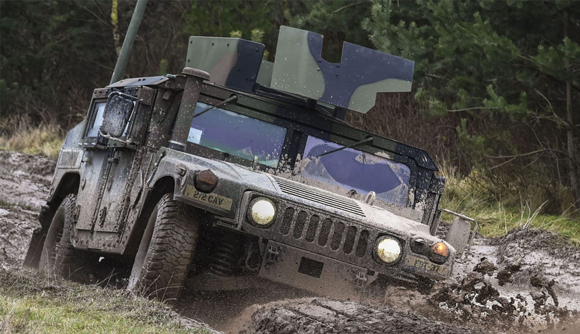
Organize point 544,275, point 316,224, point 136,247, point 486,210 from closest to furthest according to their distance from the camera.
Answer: point 316,224 → point 136,247 → point 544,275 → point 486,210

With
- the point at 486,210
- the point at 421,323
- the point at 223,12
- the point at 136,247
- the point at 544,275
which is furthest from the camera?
the point at 223,12

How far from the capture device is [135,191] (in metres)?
6.86

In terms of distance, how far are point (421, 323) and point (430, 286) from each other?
49.3 inches

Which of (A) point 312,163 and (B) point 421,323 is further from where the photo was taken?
(A) point 312,163

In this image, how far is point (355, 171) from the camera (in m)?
7.21

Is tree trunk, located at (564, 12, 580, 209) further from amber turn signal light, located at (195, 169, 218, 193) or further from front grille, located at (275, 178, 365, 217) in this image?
amber turn signal light, located at (195, 169, 218, 193)

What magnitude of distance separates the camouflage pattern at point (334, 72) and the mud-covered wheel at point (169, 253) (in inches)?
61.4

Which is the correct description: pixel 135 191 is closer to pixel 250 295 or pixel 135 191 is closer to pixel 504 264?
pixel 250 295

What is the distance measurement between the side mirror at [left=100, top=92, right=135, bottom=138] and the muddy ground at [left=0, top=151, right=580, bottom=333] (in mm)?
1265

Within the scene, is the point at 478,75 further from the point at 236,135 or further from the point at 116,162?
the point at 116,162

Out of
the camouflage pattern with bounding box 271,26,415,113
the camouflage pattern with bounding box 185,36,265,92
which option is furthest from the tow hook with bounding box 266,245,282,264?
the camouflage pattern with bounding box 185,36,265,92

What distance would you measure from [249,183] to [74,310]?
4.46 ft

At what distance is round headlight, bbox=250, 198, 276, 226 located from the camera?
18.7 ft

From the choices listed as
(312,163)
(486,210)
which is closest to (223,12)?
(486,210)
